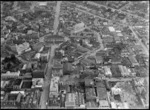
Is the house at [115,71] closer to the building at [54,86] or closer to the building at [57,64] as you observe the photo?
the building at [57,64]

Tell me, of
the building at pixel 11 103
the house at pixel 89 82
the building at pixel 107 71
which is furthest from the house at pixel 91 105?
the building at pixel 11 103

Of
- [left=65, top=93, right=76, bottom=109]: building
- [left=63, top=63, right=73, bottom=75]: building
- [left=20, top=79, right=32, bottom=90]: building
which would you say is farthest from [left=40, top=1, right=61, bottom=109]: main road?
[left=65, top=93, right=76, bottom=109]: building

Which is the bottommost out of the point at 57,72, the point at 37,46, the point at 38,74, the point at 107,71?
the point at 37,46

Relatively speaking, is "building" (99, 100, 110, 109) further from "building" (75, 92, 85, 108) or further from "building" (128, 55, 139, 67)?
"building" (128, 55, 139, 67)

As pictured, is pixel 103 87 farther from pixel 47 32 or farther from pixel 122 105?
pixel 47 32

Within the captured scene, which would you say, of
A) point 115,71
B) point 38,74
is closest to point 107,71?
point 115,71

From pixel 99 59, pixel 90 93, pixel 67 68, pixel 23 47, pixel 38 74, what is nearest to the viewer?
pixel 90 93

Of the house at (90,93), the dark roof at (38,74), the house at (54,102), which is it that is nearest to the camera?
the house at (54,102)

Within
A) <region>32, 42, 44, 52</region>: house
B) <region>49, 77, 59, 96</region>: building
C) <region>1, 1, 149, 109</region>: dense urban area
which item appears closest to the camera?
<region>1, 1, 149, 109</region>: dense urban area

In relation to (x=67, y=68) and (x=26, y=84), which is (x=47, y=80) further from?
(x=67, y=68)
